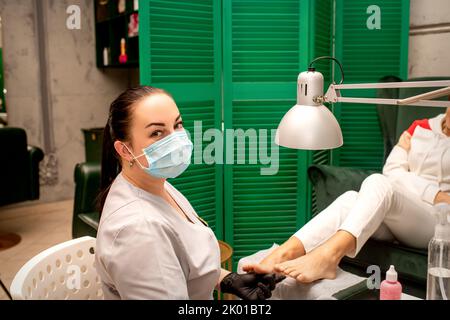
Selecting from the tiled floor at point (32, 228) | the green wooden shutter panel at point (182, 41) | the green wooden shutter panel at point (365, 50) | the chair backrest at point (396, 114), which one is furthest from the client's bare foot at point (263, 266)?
the tiled floor at point (32, 228)

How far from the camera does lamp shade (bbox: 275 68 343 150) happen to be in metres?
1.03

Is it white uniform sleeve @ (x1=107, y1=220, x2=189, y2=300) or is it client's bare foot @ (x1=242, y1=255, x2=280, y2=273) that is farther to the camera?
Result: client's bare foot @ (x1=242, y1=255, x2=280, y2=273)

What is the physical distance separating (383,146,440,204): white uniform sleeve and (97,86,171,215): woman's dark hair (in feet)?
3.84

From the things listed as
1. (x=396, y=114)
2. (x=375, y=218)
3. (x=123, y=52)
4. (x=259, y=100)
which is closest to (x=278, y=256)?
(x=375, y=218)

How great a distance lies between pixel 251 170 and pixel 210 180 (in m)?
0.22

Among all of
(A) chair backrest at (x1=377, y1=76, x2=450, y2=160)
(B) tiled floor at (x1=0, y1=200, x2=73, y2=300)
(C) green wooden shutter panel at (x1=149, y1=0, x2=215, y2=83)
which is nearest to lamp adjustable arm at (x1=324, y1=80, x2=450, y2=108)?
(C) green wooden shutter panel at (x1=149, y1=0, x2=215, y2=83)

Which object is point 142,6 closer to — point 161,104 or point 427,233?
point 161,104

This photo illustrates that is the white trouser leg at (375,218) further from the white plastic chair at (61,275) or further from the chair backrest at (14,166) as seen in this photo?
the chair backrest at (14,166)

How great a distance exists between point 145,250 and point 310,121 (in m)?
0.46

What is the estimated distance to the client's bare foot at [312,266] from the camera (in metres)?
1.33

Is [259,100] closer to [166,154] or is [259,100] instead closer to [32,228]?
[166,154]

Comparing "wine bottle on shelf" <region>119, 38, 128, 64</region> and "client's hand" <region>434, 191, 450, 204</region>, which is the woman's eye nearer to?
"client's hand" <region>434, 191, 450, 204</region>
